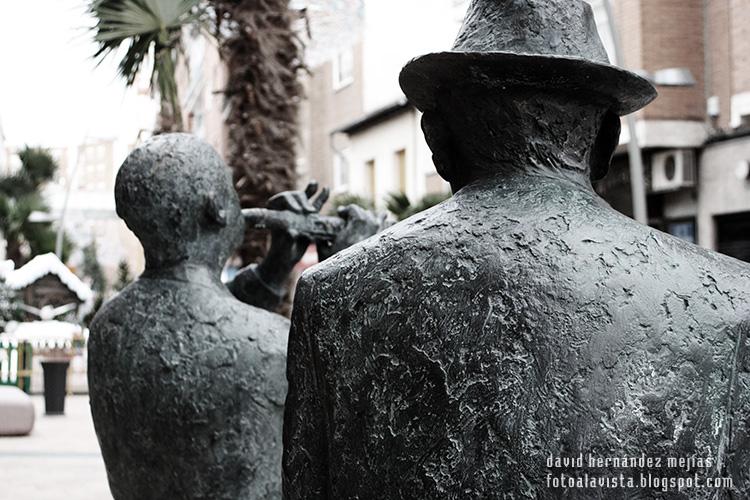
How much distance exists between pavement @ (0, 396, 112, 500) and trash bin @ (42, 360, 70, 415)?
3.18 ft

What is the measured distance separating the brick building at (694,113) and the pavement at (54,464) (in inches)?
391

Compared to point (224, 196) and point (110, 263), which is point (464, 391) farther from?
point (110, 263)

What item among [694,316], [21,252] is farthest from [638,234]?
[21,252]

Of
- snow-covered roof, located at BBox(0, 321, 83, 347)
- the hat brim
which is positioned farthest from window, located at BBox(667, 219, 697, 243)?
the hat brim

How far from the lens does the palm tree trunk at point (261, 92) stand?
8.06m

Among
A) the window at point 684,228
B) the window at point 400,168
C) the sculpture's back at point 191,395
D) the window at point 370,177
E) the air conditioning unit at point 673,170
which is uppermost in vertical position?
the sculpture's back at point 191,395

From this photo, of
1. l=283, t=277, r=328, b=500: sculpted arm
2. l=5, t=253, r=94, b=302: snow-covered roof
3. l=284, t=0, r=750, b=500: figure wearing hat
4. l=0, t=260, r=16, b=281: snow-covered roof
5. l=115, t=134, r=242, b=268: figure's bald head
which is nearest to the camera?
l=284, t=0, r=750, b=500: figure wearing hat

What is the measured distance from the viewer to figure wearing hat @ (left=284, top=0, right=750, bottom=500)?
5.84ft

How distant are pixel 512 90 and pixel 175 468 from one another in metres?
1.95

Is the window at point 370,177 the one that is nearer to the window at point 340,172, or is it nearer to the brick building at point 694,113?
the window at point 340,172

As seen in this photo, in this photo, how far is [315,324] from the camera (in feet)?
6.54

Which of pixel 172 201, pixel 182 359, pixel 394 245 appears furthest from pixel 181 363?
pixel 394 245

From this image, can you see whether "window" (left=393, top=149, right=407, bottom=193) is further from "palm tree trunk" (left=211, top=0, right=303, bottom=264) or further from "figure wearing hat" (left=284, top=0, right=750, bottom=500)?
"figure wearing hat" (left=284, top=0, right=750, bottom=500)

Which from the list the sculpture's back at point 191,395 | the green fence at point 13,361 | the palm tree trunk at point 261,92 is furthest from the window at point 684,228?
the sculpture's back at point 191,395
